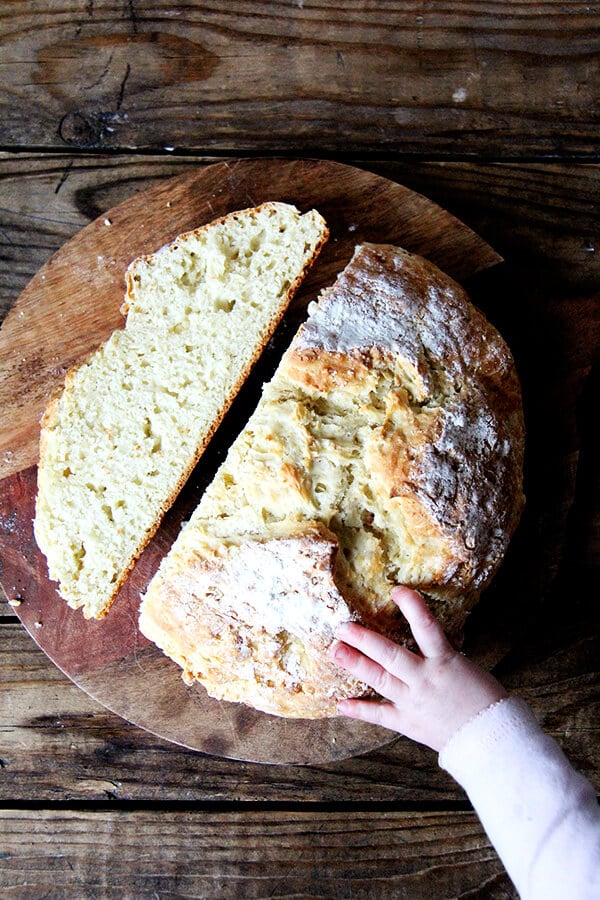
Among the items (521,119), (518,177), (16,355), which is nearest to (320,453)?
(16,355)

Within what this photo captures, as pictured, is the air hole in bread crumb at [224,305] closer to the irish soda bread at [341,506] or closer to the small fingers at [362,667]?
the irish soda bread at [341,506]

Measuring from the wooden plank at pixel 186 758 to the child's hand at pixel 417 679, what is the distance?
59cm

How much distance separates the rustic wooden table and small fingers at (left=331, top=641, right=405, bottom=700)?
711mm

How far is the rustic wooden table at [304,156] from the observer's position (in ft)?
9.14

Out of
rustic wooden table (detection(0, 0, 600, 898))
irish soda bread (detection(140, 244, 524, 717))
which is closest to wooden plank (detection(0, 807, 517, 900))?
rustic wooden table (detection(0, 0, 600, 898))

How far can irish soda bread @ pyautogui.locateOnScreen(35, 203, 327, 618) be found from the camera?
2598 millimetres

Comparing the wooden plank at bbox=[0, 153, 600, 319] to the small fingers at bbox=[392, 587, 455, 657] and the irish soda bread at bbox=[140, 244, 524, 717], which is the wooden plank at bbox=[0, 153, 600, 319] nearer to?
the irish soda bread at bbox=[140, 244, 524, 717]

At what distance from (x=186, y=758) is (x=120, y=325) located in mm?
1586

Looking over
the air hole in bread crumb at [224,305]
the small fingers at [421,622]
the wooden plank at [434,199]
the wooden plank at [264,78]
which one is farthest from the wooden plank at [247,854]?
the wooden plank at [264,78]

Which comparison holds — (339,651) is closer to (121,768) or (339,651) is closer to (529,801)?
(529,801)

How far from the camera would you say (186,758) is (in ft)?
9.29

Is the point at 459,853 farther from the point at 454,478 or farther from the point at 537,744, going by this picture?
the point at 454,478

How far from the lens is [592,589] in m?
2.86

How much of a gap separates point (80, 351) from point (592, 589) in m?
2.05
